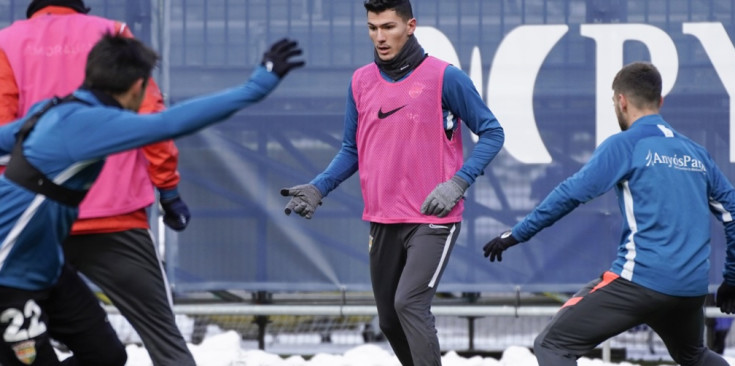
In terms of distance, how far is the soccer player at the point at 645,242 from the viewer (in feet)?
15.3

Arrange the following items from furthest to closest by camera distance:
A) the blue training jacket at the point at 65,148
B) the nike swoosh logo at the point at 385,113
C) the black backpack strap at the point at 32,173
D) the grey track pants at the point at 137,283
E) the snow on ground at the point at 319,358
A: the snow on ground at the point at 319,358 < the nike swoosh logo at the point at 385,113 < the grey track pants at the point at 137,283 < the black backpack strap at the point at 32,173 < the blue training jacket at the point at 65,148

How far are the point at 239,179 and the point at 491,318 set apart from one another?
182 centimetres

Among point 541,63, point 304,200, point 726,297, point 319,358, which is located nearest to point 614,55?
point 541,63

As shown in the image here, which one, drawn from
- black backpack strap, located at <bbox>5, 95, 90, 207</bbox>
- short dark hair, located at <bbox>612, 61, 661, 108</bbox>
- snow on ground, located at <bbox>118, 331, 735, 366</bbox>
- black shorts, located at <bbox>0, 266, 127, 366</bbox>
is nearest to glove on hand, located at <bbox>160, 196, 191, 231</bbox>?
black shorts, located at <bbox>0, 266, 127, 366</bbox>

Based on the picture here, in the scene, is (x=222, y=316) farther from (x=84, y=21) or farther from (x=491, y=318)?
(x=84, y=21)

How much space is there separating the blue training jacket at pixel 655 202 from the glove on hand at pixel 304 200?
3.65 ft

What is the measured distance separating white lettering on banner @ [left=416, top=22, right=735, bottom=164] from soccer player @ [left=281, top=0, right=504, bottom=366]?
56.3 inches

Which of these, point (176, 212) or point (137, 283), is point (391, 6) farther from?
point (137, 283)

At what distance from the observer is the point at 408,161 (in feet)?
17.6

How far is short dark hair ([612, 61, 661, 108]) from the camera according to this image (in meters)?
4.87

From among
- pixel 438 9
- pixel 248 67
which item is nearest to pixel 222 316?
pixel 248 67

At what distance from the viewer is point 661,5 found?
22.5ft

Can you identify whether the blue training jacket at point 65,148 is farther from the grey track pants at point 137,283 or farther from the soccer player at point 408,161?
the soccer player at point 408,161

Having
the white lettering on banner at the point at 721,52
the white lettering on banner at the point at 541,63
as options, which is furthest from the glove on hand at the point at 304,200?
the white lettering on banner at the point at 721,52
